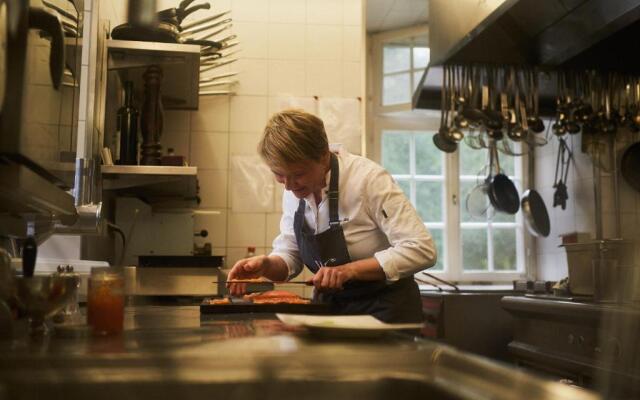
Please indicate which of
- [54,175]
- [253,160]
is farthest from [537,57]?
[54,175]

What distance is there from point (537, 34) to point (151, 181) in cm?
183

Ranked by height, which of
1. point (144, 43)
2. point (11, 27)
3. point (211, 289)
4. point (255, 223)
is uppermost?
point (144, 43)

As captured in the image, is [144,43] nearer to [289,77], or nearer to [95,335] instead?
[289,77]

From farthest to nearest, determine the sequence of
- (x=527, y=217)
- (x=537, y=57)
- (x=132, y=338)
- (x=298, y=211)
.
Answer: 1. (x=527, y=217)
2. (x=537, y=57)
3. (x=298, y=211)
4. (x=132, y=338)

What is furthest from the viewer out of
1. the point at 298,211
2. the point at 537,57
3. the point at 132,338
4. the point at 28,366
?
the point at 537,57

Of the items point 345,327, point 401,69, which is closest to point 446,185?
point 401,69

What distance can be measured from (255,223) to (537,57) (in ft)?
5.40

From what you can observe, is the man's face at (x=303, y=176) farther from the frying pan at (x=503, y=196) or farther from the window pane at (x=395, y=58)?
the window pane at (x=395, y=58)

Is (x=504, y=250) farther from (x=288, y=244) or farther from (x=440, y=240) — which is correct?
(x=288, y=244)

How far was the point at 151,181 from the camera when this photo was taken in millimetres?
2586

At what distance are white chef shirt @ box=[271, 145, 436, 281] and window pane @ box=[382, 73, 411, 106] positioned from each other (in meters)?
2.49

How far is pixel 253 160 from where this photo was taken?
3266mm

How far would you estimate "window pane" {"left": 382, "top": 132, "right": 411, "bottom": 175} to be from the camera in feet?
14.8

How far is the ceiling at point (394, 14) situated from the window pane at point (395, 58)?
0.15m
